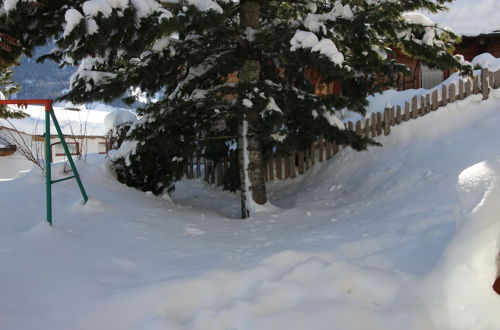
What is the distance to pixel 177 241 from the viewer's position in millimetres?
4277

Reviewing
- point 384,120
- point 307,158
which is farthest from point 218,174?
point 384,120

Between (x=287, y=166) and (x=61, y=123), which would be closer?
(x=287, y=166)

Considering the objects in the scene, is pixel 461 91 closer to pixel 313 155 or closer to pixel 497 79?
pixel 497 79

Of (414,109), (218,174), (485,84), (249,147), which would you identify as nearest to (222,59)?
(249,147)

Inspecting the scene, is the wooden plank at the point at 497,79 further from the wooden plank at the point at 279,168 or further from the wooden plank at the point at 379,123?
the wooden plank at the point at 279,168

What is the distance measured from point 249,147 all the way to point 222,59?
4.69ft

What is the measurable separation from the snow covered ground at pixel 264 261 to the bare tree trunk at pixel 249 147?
1.70 feet

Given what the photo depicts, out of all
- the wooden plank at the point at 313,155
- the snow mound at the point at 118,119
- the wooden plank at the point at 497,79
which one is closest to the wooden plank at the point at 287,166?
the wooden plank at the point at 313,155

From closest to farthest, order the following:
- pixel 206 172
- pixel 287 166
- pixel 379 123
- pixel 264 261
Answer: pixel 264 261 < pixel 379 123 < pixel 287 166 < pixel 206 172

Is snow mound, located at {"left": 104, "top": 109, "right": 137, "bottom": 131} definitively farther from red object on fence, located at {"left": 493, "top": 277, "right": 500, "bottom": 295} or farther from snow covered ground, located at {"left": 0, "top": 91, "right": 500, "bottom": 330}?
red object on fence, located at {"left": 493, "top": 277, "right": 500, "bottom": 295}

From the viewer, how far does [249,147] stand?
624 cm

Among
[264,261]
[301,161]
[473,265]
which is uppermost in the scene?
[301,161]

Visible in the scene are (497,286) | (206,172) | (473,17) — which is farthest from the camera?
(473,17)

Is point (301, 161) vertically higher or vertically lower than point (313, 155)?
lower
